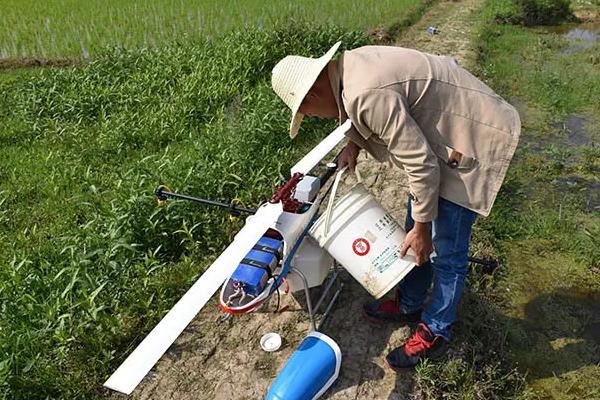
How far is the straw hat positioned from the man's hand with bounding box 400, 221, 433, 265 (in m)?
0.78

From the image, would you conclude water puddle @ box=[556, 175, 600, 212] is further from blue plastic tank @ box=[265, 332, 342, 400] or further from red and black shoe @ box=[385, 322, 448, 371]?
blue plastic tank @ box=[265, 332, 342, 400]

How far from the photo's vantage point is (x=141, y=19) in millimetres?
9797

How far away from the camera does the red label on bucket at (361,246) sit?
252 cm

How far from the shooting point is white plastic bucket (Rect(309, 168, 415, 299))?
2.50m

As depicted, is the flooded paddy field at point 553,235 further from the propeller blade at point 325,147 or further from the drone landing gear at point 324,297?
the propeller blade at point 325,147

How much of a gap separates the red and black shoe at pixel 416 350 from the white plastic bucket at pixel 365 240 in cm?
37

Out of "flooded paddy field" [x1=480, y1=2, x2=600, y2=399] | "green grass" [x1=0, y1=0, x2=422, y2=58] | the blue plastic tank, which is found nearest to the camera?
the blue plastic tank

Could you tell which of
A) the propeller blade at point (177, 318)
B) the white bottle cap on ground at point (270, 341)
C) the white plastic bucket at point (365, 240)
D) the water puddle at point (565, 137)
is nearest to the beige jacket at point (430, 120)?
the white plastic bucket at point (365, 240)

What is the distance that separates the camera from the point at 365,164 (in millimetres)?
4859

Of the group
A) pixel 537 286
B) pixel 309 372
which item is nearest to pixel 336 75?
pixel 309 372

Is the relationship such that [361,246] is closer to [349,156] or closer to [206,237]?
[349,156]

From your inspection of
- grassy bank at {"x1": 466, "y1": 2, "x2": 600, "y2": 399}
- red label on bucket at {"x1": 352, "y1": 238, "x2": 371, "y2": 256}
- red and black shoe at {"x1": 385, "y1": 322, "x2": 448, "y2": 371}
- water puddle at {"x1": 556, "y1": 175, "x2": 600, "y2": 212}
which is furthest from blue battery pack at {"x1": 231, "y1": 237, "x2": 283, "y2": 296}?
water puddle at {"x1": 556, "y1": 175, "x2": 600, "y2": 212}

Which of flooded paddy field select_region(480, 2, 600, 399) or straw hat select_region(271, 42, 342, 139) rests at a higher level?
straw hat select_region(271, 42, 342, 139)

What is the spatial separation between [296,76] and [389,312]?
1568mm
